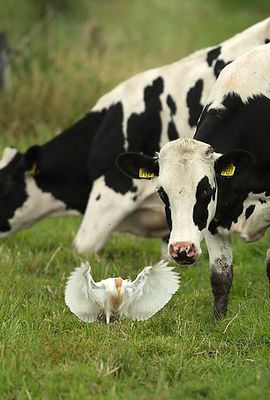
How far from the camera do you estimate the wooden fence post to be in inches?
519

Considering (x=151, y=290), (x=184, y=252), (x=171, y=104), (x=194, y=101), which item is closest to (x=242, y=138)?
(x=184, y=252)

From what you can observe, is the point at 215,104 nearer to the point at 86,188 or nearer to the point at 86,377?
the point at 86,377

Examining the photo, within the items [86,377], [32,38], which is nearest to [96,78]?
[32,38]

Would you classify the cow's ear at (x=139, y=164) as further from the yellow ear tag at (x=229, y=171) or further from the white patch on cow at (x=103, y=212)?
the white patch on cow at (x=103, y=212)

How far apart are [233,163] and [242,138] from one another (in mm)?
409

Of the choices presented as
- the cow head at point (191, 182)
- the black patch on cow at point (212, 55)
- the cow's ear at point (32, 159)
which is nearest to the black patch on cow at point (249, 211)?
the cow head at point (191, 182)

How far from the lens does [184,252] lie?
5.77m

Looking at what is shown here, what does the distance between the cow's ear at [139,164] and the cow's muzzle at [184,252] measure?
2.50ft

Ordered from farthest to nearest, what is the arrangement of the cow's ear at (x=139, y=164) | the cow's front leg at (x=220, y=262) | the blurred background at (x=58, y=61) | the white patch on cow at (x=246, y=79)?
the blurred background at (x=58, y=61) < the cow's front leg at (x=220, y=262) < the white patch on cow at (x=246, y=79) < the cow's ear at (x=139, y=164)

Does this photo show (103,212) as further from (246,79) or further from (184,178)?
(184,178)

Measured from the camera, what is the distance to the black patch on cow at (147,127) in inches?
345

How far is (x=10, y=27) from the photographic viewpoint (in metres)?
14.9

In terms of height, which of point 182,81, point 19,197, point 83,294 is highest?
point 83,294

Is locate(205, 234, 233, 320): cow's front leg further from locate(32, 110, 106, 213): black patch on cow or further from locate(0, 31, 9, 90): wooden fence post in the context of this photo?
locate(0, 31, 9, 90): wooden fence post
